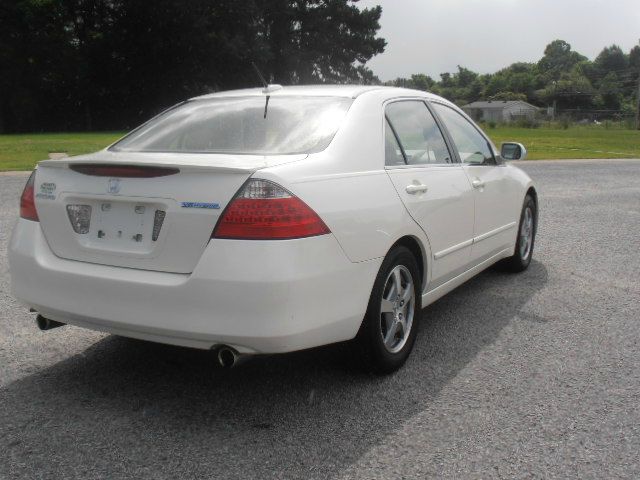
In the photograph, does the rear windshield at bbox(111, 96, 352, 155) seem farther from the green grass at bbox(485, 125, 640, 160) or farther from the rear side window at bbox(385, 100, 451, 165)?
the green grass at bbox(485, 125, 640, 160)

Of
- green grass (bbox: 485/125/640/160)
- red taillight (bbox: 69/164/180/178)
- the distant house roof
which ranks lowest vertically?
the distant house roof

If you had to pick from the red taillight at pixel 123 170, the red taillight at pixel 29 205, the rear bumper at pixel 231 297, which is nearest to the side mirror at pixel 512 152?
the rear bumper at pixel 231 297

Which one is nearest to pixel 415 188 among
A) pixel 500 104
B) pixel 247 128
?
pixel 247 128

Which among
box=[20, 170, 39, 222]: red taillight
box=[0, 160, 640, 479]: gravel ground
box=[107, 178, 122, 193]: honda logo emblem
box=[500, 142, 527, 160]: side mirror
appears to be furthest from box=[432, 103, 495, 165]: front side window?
box=[20, 170, 39, 222]: red taillight

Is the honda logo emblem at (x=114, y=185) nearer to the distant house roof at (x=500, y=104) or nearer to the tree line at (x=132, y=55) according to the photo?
the tree line at (x=132, y=55)

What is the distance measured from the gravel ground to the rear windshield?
44.5 inches

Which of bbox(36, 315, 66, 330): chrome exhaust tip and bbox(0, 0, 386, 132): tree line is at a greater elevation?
bbox(0, 0, 386, 132): tree line

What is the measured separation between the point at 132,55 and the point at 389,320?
4925 cm

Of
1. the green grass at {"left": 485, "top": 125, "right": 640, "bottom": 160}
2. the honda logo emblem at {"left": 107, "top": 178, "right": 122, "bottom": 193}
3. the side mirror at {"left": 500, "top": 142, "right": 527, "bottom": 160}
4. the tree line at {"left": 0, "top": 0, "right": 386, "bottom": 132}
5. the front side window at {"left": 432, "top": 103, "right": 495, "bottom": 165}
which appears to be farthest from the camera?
the tree line at {"left": 0, "top": 0, "right": 386, "bottom": 132}

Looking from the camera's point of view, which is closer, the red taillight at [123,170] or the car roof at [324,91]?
the red taillight at [123,170]

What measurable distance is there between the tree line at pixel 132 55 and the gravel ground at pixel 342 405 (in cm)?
4497

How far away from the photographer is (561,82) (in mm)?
134625

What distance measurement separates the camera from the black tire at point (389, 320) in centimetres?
346

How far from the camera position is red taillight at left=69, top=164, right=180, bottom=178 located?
310 centimetres
